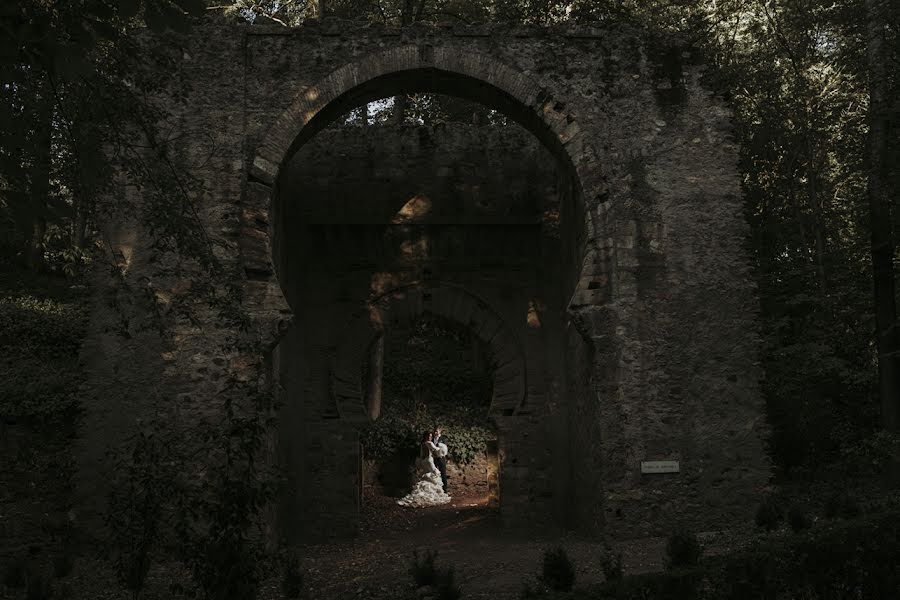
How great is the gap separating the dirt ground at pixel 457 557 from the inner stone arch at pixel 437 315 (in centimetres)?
179

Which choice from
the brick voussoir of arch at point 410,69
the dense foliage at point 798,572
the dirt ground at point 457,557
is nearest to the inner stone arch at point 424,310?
the brick voussoir of arch at point 410,69

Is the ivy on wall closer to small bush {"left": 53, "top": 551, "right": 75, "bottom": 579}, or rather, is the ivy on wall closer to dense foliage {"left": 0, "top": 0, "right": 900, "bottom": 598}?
dense foliage {"left": 0, "top": 0, "right": 900, "bottom": 598}

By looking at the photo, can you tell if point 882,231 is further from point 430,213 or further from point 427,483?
point 427,483

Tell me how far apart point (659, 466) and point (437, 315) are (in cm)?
439

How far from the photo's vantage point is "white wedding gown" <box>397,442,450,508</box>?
1603cm

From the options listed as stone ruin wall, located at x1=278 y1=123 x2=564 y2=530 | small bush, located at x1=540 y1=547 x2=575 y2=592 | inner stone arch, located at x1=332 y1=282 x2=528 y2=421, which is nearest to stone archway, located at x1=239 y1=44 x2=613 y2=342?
stone ruin wall, located at x1=278 y1=123 x2=564 y2=530

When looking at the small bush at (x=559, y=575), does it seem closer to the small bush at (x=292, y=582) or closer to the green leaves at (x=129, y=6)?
the small bush at (x=292, y=582)

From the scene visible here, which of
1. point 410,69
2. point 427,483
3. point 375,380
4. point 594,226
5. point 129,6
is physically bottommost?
point 427,483

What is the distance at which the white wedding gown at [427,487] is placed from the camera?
16.0 metres

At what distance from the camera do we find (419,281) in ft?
40.1

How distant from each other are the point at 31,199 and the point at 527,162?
31.4 feet

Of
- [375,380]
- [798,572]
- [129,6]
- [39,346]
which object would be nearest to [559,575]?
[798,572]

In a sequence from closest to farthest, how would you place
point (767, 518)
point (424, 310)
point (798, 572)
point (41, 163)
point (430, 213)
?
point (41, 163) < point (798, 572) < point (767, 518) < point (424, 310) < point (430, 213)

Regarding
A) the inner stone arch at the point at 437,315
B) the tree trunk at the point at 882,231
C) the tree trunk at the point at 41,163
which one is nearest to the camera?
the tree trunk at the point at 41,163
